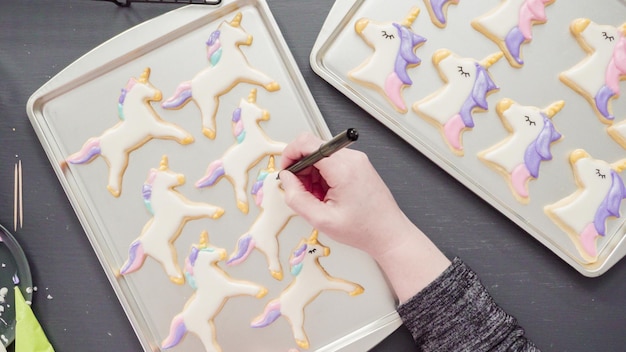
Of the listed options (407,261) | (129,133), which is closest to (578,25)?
(407,261)

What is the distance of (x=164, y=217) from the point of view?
27.7 inches

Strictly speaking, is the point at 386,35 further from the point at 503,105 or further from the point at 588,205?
the point at 588,205

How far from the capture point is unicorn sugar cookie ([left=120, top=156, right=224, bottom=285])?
698mm

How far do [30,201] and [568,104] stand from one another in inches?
27.7

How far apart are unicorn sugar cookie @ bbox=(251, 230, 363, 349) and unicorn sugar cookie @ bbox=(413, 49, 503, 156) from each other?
0.69ft

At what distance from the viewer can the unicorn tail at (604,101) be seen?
2.41 ft

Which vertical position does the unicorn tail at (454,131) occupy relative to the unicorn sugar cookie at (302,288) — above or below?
above

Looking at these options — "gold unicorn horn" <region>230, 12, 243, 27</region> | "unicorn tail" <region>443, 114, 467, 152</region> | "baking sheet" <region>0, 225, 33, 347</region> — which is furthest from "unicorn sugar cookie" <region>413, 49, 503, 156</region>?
"baking sheet" <region>0, 225, 33, 347</region>

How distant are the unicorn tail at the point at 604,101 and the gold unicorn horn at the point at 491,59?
14 centimetres

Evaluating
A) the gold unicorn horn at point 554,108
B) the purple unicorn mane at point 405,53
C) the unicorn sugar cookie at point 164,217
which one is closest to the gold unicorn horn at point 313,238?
the unicorn sugar cookie at point 164,217

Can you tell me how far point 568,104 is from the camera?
29.1 inches

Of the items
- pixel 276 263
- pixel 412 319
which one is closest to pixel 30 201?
pixel 276 263

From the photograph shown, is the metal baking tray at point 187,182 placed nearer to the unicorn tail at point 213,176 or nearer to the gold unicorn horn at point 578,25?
the unicorn tail at point 213,176

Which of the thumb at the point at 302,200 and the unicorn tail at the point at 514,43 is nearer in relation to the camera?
the thumb at the point at 302,200
